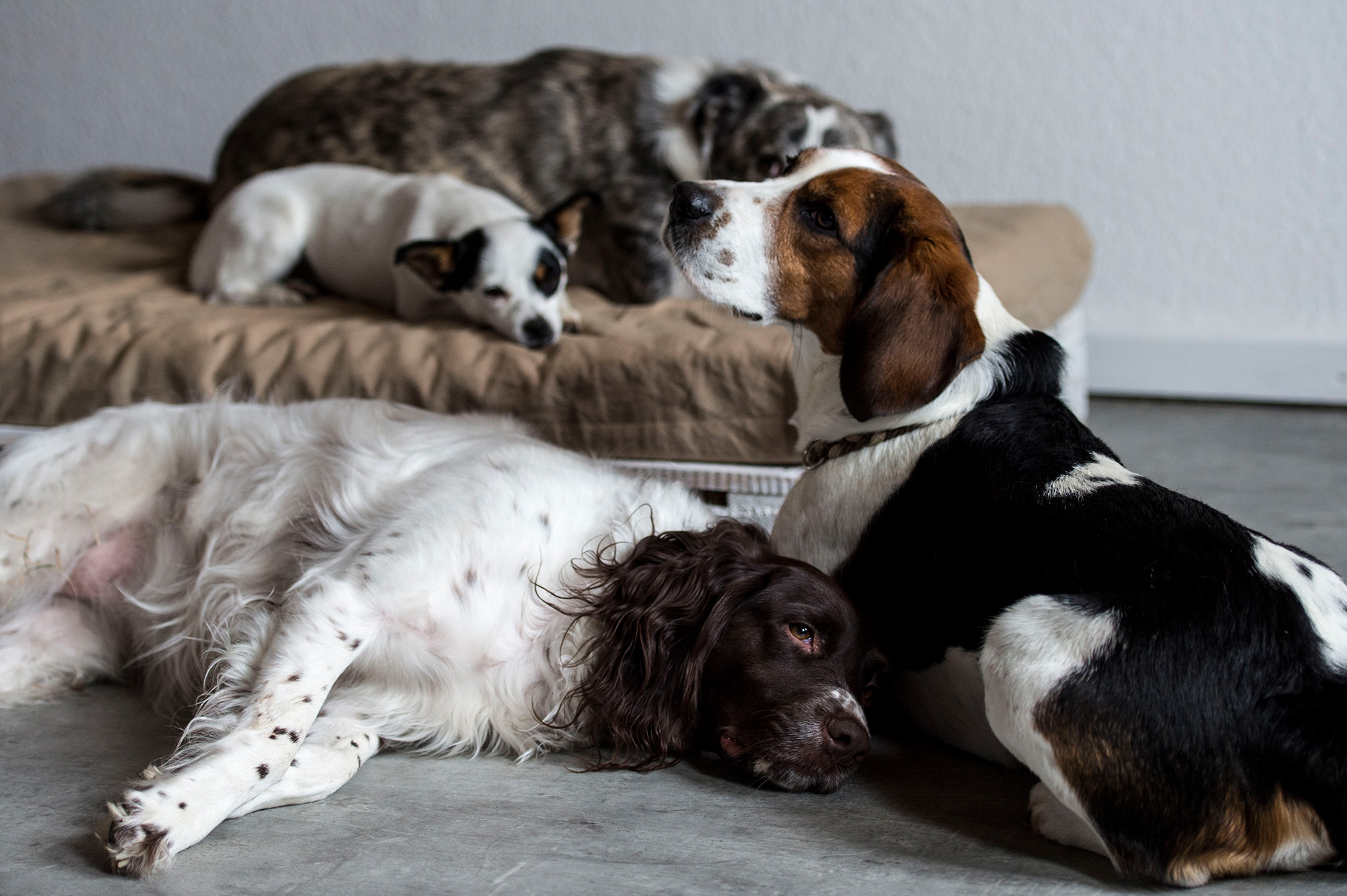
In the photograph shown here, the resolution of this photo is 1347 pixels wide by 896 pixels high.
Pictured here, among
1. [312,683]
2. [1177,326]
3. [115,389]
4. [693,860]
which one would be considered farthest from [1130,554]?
[1177,326]

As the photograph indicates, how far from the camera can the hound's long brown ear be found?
177 centimetres

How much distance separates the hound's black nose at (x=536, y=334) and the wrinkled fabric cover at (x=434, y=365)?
2.5 inches

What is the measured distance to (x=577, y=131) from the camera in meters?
3.79

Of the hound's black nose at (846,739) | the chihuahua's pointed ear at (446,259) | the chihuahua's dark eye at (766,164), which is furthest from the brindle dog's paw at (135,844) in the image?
the chihuahua's dark eye at (766,164)

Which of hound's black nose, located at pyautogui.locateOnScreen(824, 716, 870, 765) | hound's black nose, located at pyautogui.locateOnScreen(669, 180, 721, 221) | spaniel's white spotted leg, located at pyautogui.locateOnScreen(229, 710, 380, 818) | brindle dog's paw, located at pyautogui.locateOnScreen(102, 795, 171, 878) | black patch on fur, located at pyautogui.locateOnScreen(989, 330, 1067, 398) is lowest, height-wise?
spaniel's white spotted leg, located at pyautogui.locateOnScreen(229, 710, 380, 818)

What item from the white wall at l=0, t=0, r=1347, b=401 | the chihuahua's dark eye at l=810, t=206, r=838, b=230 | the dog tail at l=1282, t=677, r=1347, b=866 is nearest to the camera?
the dog tail at l=1282, t=677, r=1347, b=866

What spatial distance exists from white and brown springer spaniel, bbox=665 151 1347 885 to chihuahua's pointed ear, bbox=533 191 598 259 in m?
1.27

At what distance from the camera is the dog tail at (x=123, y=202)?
4129 mm

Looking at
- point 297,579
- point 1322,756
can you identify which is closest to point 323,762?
point 297,579

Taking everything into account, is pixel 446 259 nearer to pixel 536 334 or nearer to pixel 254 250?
A: pixel 536 334

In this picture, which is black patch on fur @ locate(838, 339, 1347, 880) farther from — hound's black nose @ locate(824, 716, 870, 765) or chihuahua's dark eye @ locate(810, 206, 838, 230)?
chihuahua's dark eye @ locate(810, 206, 838, 230)

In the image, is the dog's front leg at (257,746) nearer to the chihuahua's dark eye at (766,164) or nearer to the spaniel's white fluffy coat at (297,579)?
the spaniel's white fluffy coat at (297,579)

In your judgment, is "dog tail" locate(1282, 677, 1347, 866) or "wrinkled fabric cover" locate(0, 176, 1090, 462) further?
"wrinkled fabric cover" locate(0, 176, 1090, 462)

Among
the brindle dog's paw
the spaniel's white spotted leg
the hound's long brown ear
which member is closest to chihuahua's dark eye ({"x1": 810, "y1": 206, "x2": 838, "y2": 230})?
the hound's long brown ear
